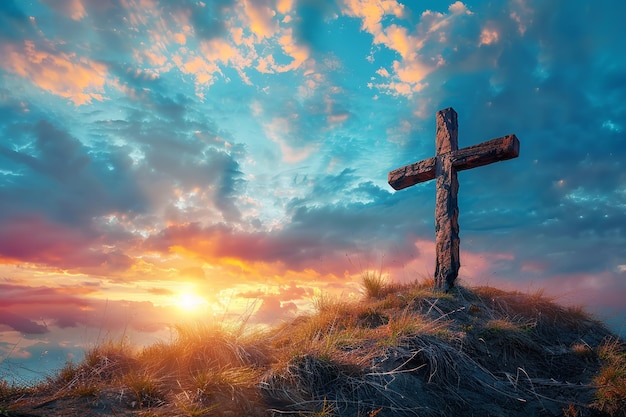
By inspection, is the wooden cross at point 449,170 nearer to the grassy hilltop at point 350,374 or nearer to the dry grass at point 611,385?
the grassy hilltop at point 350,374

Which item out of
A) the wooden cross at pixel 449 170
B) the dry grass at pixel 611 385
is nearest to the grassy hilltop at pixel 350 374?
the dry grass at pixel 611 385

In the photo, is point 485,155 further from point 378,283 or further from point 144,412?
point 144,412

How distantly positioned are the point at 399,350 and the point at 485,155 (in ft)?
15.3

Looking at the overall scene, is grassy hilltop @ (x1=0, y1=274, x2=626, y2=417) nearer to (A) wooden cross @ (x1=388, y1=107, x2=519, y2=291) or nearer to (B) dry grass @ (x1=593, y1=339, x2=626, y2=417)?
(B) dry grass @ (x1=593, y1=339, x2=626, y2=417)

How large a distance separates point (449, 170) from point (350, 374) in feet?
17.6

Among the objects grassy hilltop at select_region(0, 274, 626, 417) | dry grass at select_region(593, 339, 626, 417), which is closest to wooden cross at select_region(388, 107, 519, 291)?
grassy hilltop at select_region(0, 274, 626, 417)

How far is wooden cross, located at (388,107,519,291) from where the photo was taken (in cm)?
812

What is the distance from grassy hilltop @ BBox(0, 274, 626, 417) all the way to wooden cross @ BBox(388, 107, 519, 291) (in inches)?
51.8

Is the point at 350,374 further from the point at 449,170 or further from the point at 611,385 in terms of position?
the point at 449,170

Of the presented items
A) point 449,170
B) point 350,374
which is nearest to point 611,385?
point 350,374

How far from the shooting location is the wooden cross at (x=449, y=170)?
8.12 metres

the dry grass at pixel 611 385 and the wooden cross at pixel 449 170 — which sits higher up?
the wooden cross at pixel 449 170

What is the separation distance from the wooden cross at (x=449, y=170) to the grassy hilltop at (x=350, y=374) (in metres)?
1.32

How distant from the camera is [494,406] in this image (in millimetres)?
4797
